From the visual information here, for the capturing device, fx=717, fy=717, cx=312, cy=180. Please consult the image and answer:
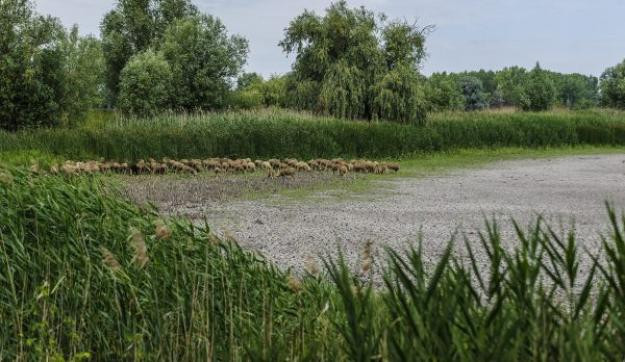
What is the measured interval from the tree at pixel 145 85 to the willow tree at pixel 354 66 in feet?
36.5

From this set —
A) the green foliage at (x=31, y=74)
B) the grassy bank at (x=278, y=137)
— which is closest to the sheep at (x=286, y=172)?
the grassy bank at (x=278, y=137)

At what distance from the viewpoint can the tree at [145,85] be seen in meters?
36.1

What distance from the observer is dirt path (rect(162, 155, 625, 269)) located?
7.77 meters

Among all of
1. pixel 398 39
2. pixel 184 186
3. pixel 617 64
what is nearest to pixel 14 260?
pixel 184 186

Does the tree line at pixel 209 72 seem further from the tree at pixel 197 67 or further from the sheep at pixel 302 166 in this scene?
the sheep at pixel 302 166

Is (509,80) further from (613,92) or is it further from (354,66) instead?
(354,66)

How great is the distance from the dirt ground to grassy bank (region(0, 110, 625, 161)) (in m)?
4.08

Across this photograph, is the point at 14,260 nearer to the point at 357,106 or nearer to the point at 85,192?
the point at 85,192

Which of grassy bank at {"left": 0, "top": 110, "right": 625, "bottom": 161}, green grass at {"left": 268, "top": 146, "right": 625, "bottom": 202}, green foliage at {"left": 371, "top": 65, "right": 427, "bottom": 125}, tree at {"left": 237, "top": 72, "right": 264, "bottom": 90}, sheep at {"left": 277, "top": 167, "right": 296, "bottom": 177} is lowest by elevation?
green grass at {"left": 268, "top": 146, "right": 625, "bottom": 202}

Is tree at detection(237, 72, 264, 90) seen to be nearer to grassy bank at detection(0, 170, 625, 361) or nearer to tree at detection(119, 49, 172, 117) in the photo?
tree at detection(119, 49, 172, 117)

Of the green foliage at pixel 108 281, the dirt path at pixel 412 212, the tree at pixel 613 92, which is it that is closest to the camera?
the green foliage at pixel 108 281

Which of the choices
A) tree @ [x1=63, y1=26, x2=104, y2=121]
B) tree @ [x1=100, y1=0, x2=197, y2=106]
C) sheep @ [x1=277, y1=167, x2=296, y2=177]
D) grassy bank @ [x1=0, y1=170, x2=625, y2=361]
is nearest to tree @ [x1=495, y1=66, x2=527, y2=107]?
tree @ [x1=100, y1=0, x2=197, y2=106]

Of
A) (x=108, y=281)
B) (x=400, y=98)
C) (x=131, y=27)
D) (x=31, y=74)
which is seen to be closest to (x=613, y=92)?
(x=400, y=98)

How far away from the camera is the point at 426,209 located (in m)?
10.5
